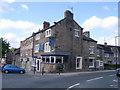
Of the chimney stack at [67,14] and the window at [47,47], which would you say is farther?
the chimney stack at [67,14]

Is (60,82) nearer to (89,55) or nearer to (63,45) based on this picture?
(63,45)

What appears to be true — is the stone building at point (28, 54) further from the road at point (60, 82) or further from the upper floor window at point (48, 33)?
the road at point (60, 82)

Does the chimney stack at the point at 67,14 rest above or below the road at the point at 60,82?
above

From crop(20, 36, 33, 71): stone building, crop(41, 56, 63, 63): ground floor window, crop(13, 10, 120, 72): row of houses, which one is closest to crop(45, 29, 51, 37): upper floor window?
crop(13, 10, 120, 72): row of houses

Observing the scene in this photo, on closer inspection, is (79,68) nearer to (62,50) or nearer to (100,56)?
(62,50)

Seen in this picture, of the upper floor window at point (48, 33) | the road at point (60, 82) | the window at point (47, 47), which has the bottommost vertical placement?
the road at point (60, 82)

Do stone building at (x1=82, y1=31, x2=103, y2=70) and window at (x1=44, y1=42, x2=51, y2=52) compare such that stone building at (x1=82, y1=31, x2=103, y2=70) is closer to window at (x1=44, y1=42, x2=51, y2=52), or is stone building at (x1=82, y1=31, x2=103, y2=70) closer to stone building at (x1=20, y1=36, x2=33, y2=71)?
window at (x1=44, y1=42, x2=51, y2=52)

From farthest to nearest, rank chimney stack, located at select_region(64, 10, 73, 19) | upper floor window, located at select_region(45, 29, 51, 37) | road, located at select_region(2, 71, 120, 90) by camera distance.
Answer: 1. chimney stack, located at select_region(64, 10, 73, 19)
2. upper floor window, located at select_region(45, 29, 51, 37)
3. road, located at select_region(2, 71, 120, 90)

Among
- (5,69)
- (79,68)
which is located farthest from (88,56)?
(5,69)

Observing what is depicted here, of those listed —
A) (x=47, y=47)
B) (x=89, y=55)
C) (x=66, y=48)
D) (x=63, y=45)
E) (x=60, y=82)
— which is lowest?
(x=60, y=82)

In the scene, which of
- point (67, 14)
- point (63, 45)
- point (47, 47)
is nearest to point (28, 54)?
point (47, 47)

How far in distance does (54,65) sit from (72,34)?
7.21m

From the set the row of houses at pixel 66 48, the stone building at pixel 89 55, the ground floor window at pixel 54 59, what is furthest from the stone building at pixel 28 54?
the stone building at pixel 89 55

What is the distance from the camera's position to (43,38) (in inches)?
1236
